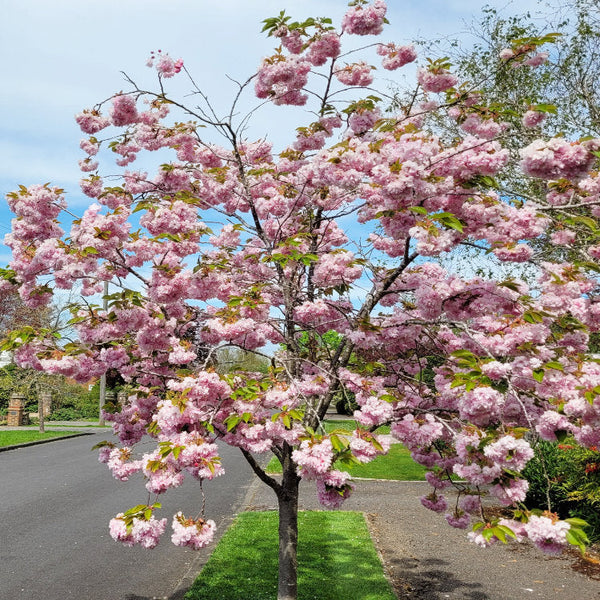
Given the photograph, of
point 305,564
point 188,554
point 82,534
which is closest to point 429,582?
point 305,564

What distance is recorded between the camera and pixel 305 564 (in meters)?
7.63

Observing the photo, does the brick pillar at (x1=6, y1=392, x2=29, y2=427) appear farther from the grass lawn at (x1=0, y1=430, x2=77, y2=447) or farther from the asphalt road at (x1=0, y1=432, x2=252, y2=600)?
the asphalt road at (x1=0, y1=432, x2=252, y2=600)

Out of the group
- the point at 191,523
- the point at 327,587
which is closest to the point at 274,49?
the point at 191,523

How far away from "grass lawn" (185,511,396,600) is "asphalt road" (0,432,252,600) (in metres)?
0.42

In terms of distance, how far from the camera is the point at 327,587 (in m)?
6.75

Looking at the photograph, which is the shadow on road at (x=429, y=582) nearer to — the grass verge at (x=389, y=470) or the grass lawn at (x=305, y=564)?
the grass lawn at (x=305, y=564)

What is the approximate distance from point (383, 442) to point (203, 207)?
10.4 ft

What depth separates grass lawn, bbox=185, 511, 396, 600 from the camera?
21.4ft

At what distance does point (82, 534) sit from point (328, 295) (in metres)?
6.60

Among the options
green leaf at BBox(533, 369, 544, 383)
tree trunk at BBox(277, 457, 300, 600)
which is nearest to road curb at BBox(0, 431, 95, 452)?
tree trunk at BBox(277, 457, 300, 600)

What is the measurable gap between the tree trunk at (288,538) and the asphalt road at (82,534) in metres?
1.86

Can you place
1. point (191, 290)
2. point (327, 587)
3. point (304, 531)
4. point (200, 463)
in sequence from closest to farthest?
point (200, 463), point (191, 290), point (327, 587), point (304, 531)

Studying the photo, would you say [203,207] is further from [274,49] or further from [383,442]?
[383,442]

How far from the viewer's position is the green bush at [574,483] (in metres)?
9.05
